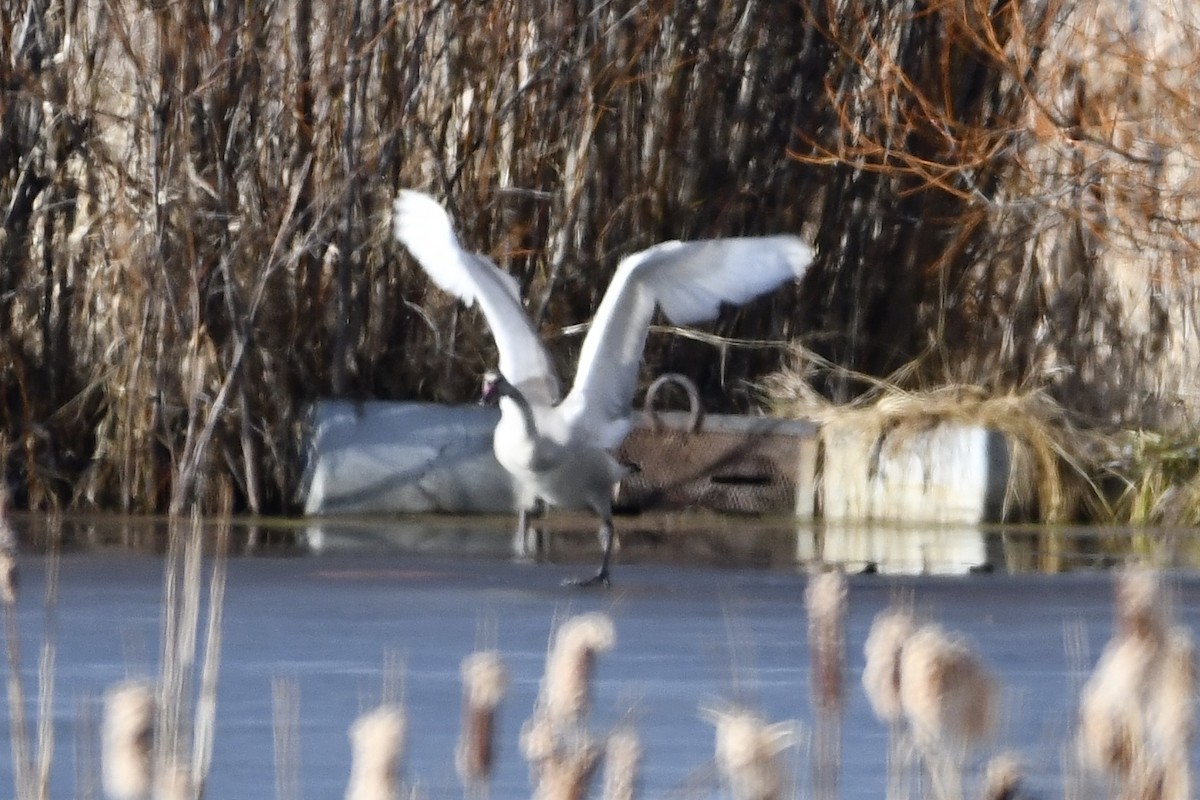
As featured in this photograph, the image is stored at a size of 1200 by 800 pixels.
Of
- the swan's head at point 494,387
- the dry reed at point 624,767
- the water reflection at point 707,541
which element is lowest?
the water reflection at point 707,541

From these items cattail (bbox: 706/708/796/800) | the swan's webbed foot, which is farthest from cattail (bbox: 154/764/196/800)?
the swan's webbed foot

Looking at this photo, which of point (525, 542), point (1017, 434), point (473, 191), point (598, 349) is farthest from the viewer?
point (473, 191)

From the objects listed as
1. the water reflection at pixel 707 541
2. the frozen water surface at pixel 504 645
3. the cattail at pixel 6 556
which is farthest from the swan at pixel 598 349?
the cattail at pixel 6 556

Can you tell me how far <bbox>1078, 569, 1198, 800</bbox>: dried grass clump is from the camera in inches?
65.5

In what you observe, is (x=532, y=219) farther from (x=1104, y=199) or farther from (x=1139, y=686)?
(x=1139, y=686)

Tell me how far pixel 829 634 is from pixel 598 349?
6.94m

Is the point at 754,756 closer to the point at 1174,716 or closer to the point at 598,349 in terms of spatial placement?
the point at 1174,716

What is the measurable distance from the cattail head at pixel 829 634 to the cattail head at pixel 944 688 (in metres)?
0.07

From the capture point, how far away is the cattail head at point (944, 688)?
1.60 meters

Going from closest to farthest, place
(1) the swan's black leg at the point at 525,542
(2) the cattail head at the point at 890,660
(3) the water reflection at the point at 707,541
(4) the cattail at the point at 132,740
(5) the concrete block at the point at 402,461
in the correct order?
(4) the cattail at the point at 132,740
(2) the cattail head at the point at 890,660
(3) the water reflection at the point at 707,541
(1) the swan's black leg at the point at 525,542
(5) the concrete block at the point at 402,461

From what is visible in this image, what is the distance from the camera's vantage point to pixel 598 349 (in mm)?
8656

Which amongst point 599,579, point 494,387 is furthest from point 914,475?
point 599,579

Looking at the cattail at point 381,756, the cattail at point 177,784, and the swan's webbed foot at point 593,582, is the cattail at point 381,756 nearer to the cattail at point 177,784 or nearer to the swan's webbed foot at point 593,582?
the cattail at point 177,784

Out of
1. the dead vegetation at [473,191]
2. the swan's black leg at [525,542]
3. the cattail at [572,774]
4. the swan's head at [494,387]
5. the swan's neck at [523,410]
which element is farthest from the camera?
the dead vegetation at [473,191]
